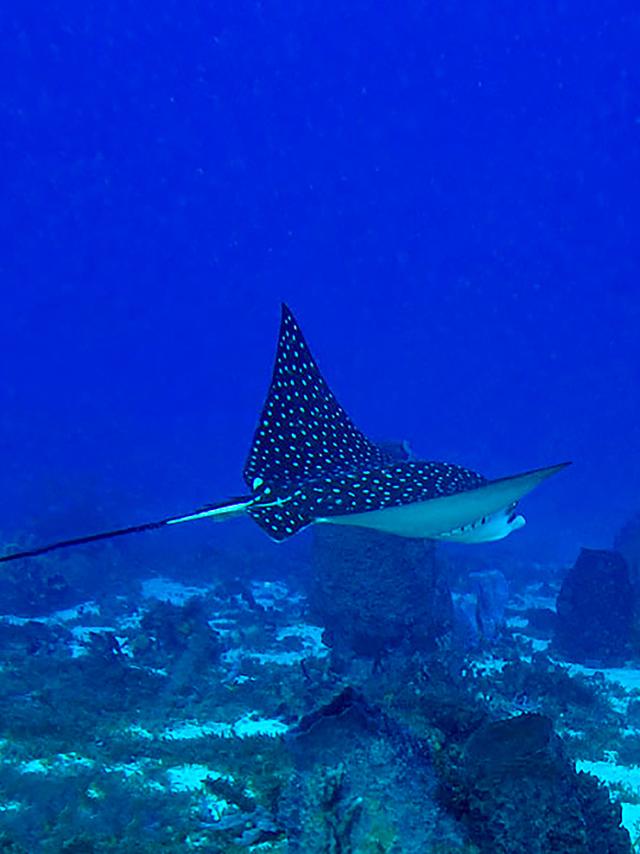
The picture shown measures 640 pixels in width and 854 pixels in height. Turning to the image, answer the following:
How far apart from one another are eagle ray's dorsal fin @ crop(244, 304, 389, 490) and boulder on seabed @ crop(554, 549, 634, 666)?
321 inches

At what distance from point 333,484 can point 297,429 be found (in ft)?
4.09

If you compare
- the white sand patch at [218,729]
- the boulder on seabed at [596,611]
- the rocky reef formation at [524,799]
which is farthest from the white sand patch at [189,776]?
the boulder on seabed at [596,611]

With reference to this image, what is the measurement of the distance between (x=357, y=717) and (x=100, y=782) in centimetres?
262

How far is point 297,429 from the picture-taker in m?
6.98

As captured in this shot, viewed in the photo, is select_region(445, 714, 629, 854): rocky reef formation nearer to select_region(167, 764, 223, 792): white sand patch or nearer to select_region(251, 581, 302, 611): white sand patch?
select_region(167, 764, 223, 792): white sand patch

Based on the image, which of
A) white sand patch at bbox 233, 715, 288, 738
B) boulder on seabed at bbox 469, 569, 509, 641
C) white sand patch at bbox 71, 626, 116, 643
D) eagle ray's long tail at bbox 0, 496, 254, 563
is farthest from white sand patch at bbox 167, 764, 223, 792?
boulder on seabed at bbox 469, 569, 509, 641

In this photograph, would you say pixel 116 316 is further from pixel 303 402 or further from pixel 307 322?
pixel 303 402

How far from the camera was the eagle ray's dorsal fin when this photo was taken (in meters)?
6.72

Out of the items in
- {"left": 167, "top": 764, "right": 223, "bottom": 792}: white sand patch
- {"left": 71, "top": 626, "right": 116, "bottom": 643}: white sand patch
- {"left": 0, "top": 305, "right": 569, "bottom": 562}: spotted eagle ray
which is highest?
{"left": 71, "top": 626, "right": 116, "bottom": 643}: white sand patch

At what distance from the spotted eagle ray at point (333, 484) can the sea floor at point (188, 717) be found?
1.83 meters

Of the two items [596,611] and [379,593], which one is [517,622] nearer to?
[596,611]

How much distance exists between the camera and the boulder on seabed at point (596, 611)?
1304 cm

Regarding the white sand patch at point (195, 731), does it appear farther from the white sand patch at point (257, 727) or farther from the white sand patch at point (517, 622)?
the white sand patch at point (517, 622)

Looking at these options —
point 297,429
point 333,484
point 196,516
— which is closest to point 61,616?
point 297,429
